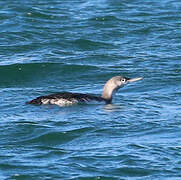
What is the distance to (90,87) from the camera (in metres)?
18.4

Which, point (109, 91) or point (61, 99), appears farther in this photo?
point (109, 91)

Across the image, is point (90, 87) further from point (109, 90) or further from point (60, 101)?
point (60, 101)

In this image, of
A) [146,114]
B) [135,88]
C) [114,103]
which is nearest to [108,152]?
[146,114]

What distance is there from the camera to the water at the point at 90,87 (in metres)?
12.3

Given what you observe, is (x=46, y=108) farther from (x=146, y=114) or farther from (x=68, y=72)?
(x=68, y=72)

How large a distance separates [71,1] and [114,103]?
1155 cm

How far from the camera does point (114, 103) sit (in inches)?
661

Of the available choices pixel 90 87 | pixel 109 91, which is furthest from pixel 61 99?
pixel 90 87

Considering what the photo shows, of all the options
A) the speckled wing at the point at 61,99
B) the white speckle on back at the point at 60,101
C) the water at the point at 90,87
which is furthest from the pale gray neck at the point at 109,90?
the white speckle on back at the point at 60,101

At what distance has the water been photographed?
1230 centimetres

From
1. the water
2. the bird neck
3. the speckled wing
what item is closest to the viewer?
the water

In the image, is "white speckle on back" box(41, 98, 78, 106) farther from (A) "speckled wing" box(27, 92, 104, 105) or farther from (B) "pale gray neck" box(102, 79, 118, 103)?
(B) "pale gray neck" box(102, 79, 118, 103)

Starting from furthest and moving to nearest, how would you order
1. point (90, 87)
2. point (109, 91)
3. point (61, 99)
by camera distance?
point (90, 87), point (109, 91), point (61, 99)

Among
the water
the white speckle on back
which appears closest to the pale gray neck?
the water
